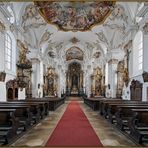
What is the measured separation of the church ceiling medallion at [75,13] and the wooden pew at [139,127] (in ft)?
42.4

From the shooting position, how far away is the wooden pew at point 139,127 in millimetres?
6307

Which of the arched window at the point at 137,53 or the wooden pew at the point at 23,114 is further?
the arched window at the point at 137,53

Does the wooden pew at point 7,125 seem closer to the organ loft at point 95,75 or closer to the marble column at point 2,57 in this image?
the organ loft at point 95,75

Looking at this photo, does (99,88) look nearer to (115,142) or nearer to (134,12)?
(134,12)

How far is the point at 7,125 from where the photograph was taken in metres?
6.61

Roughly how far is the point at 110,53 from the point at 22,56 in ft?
34.3

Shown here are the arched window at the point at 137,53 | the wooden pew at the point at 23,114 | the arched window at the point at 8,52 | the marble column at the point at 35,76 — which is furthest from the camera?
the marble column at the point at 35,76

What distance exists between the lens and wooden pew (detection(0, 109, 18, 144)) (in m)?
6.13

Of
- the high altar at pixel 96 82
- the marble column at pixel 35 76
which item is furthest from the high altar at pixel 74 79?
the marble column at pixel 35 76

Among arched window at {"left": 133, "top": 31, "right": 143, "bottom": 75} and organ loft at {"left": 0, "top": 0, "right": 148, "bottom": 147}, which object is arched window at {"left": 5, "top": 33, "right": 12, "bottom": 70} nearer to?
organ loft at {"left": 0, "top": 0, "right": 148, "bottom": 147}

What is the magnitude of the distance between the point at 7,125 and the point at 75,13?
1626 cm

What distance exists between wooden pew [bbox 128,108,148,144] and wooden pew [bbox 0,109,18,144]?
2850 mm

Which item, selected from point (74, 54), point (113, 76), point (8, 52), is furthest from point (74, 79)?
point (8, 52)

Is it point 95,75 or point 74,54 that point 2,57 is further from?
point 74,54
